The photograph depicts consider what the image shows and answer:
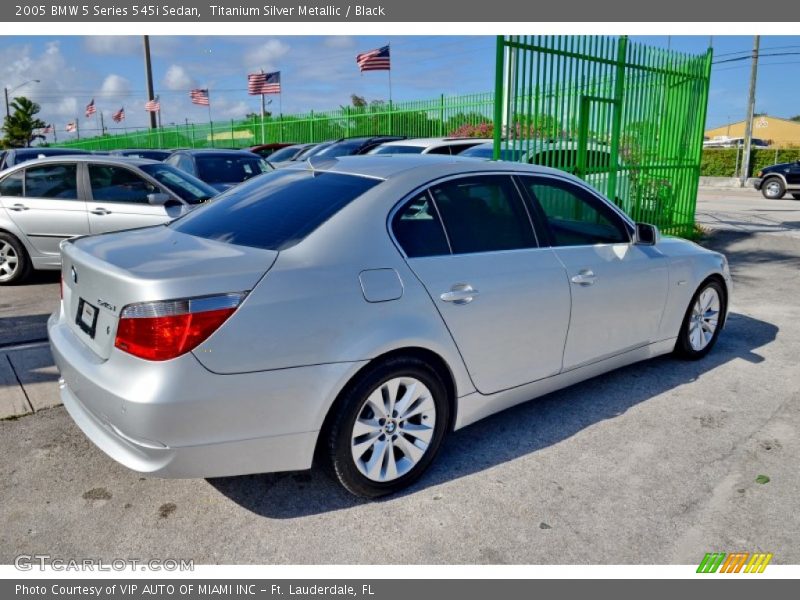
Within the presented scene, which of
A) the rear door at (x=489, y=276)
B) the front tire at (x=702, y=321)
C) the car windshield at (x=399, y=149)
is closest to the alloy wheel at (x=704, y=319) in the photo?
the front tire at (x=702, y=321)

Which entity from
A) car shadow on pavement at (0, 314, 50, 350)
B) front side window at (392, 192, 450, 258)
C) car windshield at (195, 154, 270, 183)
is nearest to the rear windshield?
front side window at (392, 192, 450, 258)

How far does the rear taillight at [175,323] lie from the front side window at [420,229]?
0.97 meters

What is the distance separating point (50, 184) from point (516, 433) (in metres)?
6.38

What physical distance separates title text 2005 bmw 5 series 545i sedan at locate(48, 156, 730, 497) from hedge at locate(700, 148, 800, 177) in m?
32.8

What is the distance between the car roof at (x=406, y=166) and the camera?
3.46 meters

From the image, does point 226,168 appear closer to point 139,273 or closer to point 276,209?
point 276,209

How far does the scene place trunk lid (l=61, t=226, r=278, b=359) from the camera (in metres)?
2.61

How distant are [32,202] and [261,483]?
5.85 meters

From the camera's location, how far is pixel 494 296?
3.43 meters

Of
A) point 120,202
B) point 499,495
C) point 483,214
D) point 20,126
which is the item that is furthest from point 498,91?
point 20,126

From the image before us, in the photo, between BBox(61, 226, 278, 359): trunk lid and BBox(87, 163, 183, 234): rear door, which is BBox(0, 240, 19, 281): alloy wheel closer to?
BBox(87, 163, 183, 234): rear door

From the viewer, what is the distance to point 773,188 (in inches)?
856

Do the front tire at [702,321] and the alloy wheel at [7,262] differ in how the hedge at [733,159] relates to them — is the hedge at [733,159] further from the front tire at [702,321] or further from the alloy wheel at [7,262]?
the alloy wheel at [7,262]
